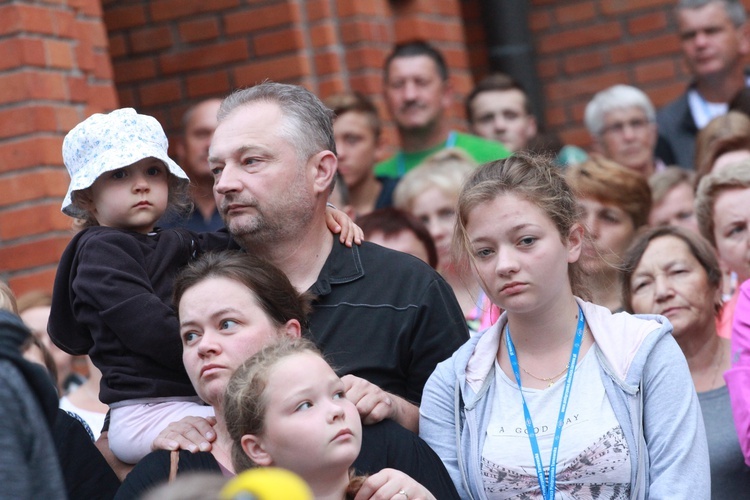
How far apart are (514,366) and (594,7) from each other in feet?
17.1

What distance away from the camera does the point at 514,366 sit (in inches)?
131

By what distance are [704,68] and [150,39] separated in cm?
297

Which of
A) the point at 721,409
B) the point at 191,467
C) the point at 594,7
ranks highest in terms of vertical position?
the point at 594,7

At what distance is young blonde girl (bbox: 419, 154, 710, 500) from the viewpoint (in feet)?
10.2

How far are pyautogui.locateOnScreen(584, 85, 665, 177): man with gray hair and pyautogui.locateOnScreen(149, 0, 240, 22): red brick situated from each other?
2.02m

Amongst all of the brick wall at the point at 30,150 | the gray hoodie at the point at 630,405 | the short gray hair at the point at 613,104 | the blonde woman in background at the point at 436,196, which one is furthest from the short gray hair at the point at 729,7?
the gray hoodie at the point at 630,405

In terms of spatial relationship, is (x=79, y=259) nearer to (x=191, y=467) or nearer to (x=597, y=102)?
(x=191, y=467)

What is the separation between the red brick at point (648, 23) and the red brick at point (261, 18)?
2.65 meters

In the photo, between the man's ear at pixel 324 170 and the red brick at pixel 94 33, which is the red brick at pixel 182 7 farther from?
the man's ear at pixel 324 170

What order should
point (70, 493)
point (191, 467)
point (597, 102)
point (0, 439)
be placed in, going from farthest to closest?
point (597, 102)
point (70, 493)
point (191, 467)
point (0, 439)

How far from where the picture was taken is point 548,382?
10.7ft

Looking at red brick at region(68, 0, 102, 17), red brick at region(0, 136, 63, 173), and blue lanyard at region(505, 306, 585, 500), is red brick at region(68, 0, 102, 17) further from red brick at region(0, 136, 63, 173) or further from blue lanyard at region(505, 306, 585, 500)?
blue lanyard at region(505, 306, 585, 500)

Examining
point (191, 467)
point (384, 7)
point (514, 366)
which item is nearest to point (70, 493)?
point (191, 467)

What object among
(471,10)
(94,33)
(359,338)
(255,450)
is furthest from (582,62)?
(255,450)
